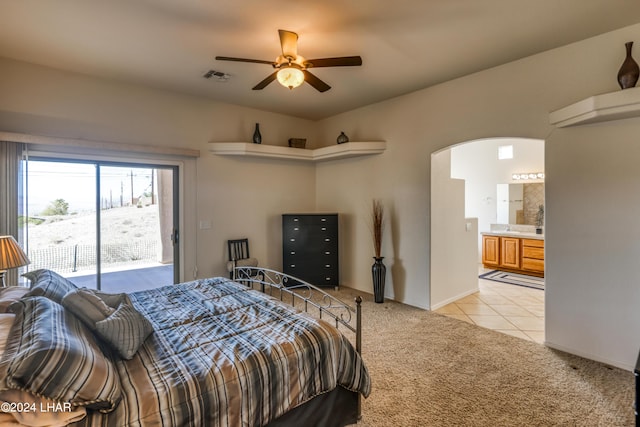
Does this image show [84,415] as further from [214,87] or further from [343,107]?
[343,107]

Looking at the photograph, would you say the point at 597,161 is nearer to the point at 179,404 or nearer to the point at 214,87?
the point at 179,404

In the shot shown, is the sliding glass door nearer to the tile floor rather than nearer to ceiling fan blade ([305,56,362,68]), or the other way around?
ceiling fan blade ([305,56,362,68])

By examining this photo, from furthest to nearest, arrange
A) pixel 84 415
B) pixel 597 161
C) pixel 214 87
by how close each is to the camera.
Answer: pixel 214 87 → pixel 597 161 → pixel 84 415

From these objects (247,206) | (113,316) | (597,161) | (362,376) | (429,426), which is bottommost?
(429,426)

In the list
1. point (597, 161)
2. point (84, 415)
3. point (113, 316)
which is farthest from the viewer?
point (597, 161)

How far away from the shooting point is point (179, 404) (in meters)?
1.32

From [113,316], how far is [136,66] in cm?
298

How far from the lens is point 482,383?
2453 mm

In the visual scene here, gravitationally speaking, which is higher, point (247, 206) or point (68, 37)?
point (68, 37)

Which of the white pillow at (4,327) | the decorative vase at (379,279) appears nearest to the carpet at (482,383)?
the decorative vase at (379,279)

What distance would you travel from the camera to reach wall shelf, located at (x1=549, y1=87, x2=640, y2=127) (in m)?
2.36

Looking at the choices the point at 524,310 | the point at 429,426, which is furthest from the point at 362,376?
the point at 524,310

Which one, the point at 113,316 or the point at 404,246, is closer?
the point at 113,316

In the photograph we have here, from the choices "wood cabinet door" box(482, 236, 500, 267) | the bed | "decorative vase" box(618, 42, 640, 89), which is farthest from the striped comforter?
"wood cabinet door" box(482, 236, 500, 267)
